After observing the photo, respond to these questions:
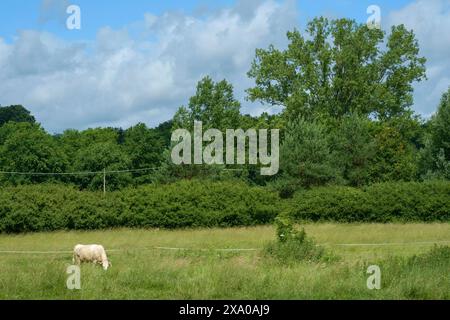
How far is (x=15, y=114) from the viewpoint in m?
96.0

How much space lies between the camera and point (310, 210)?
4041cm

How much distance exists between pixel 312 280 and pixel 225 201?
89.4 feet

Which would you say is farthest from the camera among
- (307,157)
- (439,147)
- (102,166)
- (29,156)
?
(102,166)

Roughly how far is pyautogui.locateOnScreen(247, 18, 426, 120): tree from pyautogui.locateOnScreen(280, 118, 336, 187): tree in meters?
14.8

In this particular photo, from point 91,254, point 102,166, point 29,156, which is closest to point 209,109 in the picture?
point 102,166

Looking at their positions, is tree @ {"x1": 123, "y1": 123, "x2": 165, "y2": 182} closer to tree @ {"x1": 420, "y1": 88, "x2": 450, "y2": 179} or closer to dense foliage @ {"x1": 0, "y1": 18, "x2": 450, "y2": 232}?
dense foliage @ {"x1": 0, "y1": 18, "x2": 450, "y2": 232}

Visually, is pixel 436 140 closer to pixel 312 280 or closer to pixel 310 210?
pixel 310 210

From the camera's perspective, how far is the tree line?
51.0 meters

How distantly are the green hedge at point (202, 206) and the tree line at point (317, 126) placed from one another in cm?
719

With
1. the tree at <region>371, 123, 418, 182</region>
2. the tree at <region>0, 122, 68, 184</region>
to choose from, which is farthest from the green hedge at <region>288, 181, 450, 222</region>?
the tree at <region>0, 122, 68, 184</region>

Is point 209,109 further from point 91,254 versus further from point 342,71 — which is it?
point 91,254

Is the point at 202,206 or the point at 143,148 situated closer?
the point at 202,206

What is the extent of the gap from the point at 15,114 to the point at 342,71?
52.5 meters
